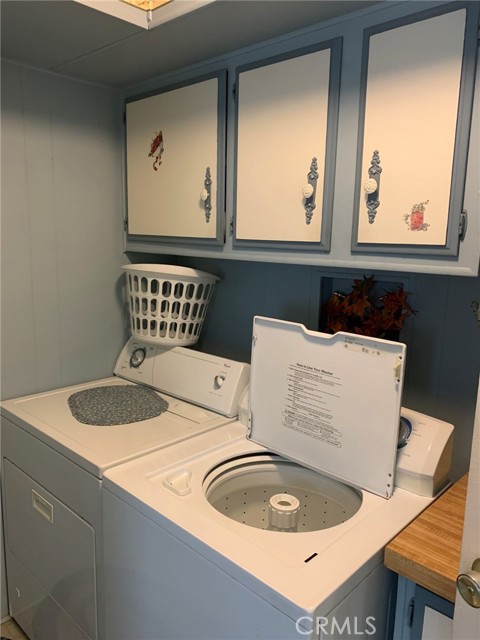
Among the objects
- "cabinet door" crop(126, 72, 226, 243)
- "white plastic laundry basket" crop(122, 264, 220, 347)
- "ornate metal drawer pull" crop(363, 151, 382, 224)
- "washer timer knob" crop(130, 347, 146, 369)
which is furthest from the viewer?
"washer timer knob" crop(130, 347, 146, 369)

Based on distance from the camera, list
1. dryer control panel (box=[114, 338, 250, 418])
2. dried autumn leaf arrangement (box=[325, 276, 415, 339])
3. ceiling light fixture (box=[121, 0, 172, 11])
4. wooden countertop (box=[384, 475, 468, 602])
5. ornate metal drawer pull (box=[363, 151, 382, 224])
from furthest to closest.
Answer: dryer control panel (box=[114, 338, 250, 418]) < dried autumn leaf arrangement (box=[325, 276, 415, 339]) < ceiling light fixture (box=[121, 0, 172, 11]) < ornate metal drawer pull (box=[363, 151, 382, 224]) < wooden countertop (box=[384, 475, 468, 602])

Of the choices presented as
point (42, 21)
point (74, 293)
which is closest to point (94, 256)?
point (74, 293)

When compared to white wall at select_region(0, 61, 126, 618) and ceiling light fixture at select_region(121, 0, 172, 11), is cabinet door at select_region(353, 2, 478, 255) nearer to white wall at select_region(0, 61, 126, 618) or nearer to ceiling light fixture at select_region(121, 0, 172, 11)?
ceiling light fixture at select_region(121, 0, 172, 11)

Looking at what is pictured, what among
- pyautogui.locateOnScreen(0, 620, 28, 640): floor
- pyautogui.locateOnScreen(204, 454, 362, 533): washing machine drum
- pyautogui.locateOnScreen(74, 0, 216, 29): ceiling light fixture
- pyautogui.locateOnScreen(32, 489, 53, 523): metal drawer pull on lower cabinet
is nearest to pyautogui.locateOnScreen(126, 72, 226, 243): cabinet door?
pyautogui.locateOnScreen(74, 0, 216, 29): ceiling light fixture

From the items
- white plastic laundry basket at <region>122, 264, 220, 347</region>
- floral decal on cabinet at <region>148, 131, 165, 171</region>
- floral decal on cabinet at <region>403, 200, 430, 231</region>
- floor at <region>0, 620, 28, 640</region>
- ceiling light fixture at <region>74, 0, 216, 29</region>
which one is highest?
ceiling light fixture at <region>74, 0, 216, 29</region>

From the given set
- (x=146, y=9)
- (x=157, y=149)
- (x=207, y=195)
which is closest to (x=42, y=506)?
(x=207, y=195)

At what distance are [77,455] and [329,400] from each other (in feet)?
2.57

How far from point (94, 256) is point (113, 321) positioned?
1.04ft

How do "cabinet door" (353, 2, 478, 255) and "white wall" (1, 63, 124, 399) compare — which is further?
"white wall" (1, 63, 124, 399)

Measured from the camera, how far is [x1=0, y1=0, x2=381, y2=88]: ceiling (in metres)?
1.27

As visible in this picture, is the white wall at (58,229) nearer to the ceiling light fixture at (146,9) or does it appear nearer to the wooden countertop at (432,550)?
the ceiling light fixture at (146,9)

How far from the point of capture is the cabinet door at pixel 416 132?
3.57 ft

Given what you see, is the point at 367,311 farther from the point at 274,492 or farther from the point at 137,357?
the point at 137,357

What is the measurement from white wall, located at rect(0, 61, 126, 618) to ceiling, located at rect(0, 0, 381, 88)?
0.47 ft
